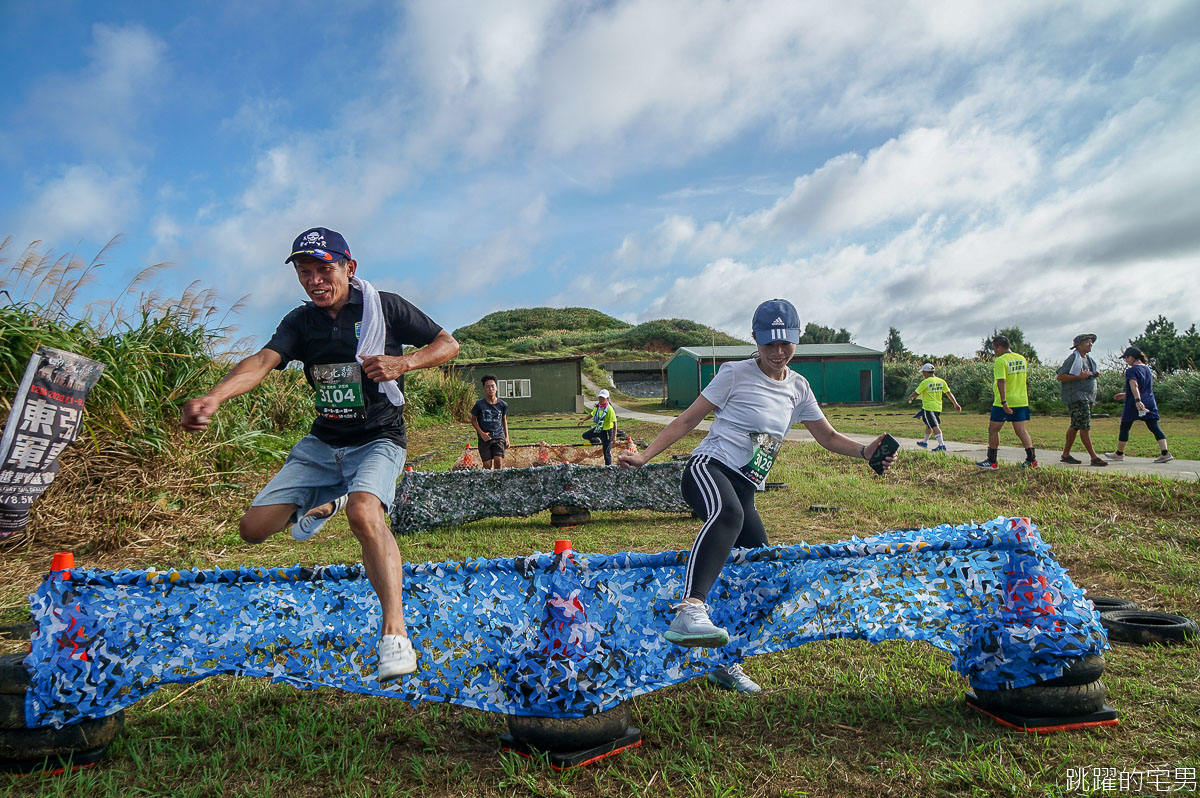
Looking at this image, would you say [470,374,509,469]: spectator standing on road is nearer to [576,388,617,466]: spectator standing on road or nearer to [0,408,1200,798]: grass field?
[576,388,617,466]: spectator standing on road

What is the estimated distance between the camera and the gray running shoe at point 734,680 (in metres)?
3.28

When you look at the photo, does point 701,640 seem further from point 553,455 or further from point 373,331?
point 553,455

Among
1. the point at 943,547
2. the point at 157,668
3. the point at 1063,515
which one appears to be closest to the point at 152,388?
the point at 157,668

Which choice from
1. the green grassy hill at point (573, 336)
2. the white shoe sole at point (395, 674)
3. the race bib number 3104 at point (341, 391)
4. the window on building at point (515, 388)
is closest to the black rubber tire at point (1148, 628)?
the white shoe sole at point (395, 674)

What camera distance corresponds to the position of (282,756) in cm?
277

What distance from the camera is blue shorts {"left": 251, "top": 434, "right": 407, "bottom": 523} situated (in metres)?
3.20

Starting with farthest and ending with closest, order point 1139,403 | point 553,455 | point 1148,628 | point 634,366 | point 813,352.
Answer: point 634,366
point 813,352
point 553,455
point 1139,403
point 1148,628

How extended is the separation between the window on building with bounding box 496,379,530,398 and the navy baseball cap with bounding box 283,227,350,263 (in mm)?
34927

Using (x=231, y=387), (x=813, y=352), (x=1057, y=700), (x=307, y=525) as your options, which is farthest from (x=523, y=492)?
(x=813, y=352)

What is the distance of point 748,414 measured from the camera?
3.38m

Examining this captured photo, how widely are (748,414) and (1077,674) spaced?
168cm

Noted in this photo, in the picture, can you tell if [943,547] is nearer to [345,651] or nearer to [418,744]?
[418,744]

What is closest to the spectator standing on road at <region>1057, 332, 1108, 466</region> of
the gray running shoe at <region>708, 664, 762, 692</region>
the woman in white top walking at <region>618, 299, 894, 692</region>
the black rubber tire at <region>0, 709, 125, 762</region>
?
the woman in white top walking at <region>618, 299, 894, 692</region>

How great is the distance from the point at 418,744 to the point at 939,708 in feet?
7.40
